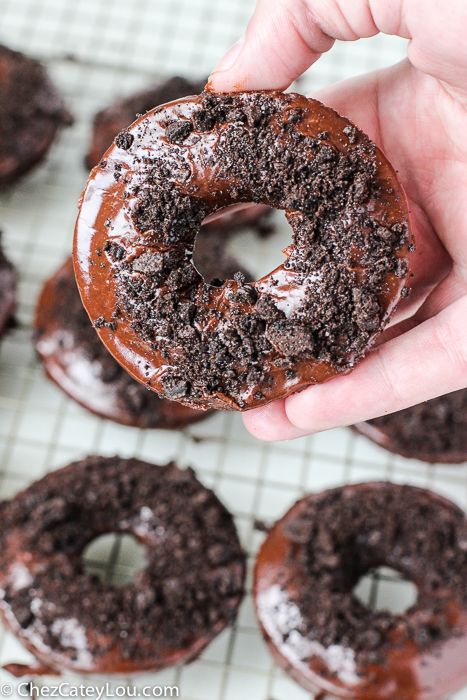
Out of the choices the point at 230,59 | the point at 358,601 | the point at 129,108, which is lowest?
the point at 358,601

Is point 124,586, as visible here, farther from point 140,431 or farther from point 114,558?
point 140,431

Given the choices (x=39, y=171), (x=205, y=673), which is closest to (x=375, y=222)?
(x=205, y=673)

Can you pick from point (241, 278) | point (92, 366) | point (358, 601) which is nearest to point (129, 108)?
point (92, 366)

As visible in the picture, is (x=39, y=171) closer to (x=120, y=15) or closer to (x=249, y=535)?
(x=120, y=15)

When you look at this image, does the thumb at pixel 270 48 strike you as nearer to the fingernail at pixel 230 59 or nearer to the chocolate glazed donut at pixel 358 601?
the fingernail at pixel 230 59

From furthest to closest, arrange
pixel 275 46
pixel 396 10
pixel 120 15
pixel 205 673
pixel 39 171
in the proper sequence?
pixel 120 15
pixel 39 171
pixel 205 673
pixel 275 46
pixel 396 10
